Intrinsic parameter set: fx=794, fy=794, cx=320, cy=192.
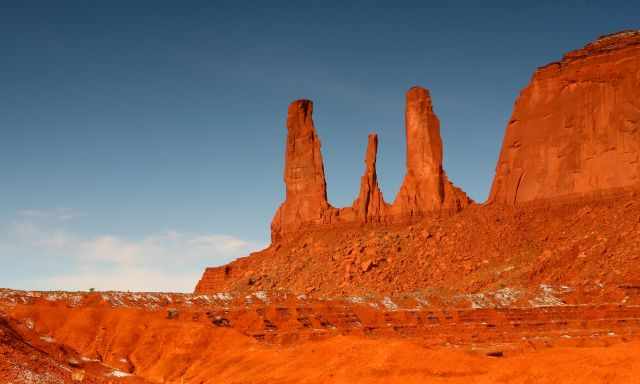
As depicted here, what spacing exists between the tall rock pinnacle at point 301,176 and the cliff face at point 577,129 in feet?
79.5

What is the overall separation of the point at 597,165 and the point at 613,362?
182ft

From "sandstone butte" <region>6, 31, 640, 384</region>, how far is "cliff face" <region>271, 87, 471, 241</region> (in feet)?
0.61

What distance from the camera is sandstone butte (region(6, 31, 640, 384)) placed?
24.3 m

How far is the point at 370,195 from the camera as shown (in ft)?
293

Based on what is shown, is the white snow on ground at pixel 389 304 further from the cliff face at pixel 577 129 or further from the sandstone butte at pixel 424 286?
the cliff face at pixel 577 129

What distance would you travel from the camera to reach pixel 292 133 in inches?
4075

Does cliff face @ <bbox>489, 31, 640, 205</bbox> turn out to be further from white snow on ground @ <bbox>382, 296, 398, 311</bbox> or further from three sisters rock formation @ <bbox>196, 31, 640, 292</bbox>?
white snow on ground @ <bbox>382, 296, 398, 311</bbox>

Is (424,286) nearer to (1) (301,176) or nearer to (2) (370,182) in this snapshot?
(2) (370,182)

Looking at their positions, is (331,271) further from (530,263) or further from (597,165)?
(597,165)

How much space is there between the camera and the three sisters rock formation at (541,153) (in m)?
72.3

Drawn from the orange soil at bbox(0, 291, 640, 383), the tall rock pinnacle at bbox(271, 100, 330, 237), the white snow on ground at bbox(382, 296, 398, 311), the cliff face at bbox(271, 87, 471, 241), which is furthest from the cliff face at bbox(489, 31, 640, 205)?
the white snow on ground at bbox(382, 296, 398, 311)

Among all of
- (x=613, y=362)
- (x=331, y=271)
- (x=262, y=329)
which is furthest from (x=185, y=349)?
(x=331, y=271)

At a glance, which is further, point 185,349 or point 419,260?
point 419,260

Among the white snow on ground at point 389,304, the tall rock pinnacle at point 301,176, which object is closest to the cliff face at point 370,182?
the tall rock pinnacle at point 301,176
